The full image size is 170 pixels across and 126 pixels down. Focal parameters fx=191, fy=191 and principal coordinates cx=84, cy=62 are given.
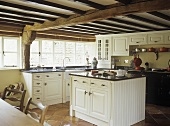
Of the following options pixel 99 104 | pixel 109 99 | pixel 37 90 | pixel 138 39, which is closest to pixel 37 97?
pixel 37 90

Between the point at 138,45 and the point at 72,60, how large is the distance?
96.3 inches

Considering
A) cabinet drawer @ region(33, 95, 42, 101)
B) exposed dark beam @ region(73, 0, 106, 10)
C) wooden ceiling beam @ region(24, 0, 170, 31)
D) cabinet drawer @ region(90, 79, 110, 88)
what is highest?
exposed dark beam @ region(73, 0, 106, 10)

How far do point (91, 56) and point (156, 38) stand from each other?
9.05ft

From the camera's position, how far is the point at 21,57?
18.5 feet

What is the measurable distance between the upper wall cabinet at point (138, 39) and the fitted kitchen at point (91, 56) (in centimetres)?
3

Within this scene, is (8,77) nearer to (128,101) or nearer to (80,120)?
(80,120)

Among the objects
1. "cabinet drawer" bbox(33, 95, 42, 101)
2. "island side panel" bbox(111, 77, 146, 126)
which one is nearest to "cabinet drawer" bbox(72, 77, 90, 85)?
"island side panel" bbox(111, 77, 146, 126)

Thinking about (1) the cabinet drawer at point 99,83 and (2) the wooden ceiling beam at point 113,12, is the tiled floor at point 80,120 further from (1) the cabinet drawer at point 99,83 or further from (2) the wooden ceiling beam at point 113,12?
(2) the wooden ceiling beam at point 113,12

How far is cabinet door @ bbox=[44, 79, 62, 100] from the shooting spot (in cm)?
528

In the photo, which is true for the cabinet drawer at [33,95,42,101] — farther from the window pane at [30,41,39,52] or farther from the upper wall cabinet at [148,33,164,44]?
the upper wall cabinet at [148,33,164,44]

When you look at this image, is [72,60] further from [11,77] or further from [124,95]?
[124,95]

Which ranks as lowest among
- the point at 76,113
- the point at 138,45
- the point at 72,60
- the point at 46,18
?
the point at 76,113

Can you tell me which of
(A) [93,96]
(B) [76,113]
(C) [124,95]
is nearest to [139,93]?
(C) [124,95]

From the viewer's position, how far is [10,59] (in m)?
5.67
